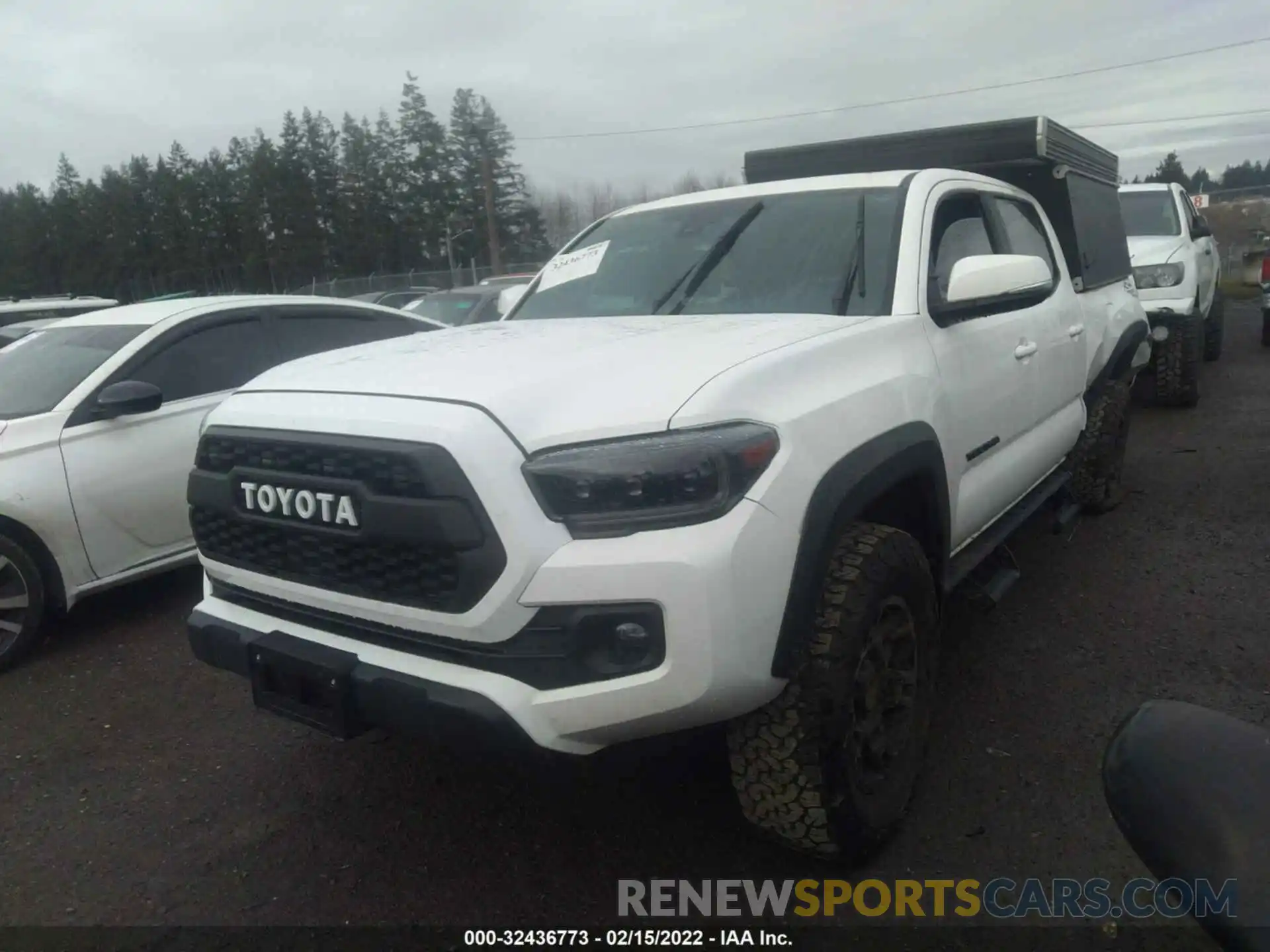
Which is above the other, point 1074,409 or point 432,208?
point 432,208

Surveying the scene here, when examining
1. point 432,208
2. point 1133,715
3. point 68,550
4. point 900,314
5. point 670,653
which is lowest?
point 68,550

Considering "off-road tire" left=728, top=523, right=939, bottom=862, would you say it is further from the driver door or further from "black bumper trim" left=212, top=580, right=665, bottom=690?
the driver door

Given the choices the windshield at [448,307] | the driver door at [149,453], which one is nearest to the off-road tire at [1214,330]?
the windshield at [448,307]

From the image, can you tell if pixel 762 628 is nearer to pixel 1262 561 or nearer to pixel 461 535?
pixel 461 535

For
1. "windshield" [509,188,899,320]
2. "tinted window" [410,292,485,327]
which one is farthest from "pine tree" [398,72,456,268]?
"windshield" [509,188,899,320]

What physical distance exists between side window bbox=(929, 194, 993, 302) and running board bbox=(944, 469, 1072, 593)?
0.89 metres

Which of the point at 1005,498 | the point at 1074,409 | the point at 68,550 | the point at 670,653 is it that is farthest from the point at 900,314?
the point at 68,550

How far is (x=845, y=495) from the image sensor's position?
2311 mm

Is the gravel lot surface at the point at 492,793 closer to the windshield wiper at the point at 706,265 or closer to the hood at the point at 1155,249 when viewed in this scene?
the windshield wiper at the point at 706,265

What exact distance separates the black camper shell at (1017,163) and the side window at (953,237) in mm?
1168

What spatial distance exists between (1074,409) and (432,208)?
53.0 metres

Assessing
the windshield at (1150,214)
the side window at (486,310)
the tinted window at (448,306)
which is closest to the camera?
the windshield at (1150,214)

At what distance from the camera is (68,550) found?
434cm

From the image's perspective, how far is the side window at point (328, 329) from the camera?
5.45 m
